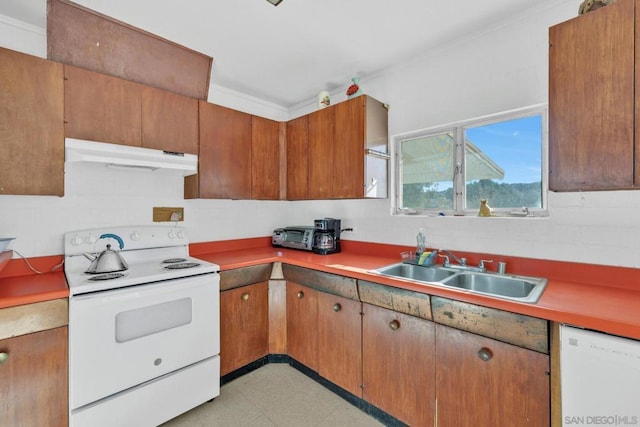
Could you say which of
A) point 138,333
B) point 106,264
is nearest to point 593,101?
point 138,333

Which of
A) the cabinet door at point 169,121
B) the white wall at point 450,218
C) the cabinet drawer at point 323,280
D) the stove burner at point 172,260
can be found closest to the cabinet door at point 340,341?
the cabinet drawer at point 323,280

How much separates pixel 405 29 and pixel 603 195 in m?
1.53

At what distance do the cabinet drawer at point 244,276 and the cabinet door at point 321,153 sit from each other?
79 cm

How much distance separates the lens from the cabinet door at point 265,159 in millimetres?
2668

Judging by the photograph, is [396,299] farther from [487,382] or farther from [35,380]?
[35,380]

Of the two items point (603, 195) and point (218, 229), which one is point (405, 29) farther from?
point (218, 229)

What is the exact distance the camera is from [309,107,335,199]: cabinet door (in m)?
2.46

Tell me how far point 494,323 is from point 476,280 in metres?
0.55

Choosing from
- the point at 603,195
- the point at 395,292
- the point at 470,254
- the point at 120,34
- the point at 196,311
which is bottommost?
the point at 196,311

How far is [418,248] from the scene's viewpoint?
84.8 inches

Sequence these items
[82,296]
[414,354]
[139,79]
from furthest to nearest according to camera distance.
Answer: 1. [139,79]
2. [414,354]
3. [82,296]

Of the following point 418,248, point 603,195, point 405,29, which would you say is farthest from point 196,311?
point 603,195

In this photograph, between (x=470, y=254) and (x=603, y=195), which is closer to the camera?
(x=603, y=195)

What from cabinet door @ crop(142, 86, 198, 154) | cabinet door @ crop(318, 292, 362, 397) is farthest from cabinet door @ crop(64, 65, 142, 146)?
cabinet door @ crop(318, 292, 362, 397)
